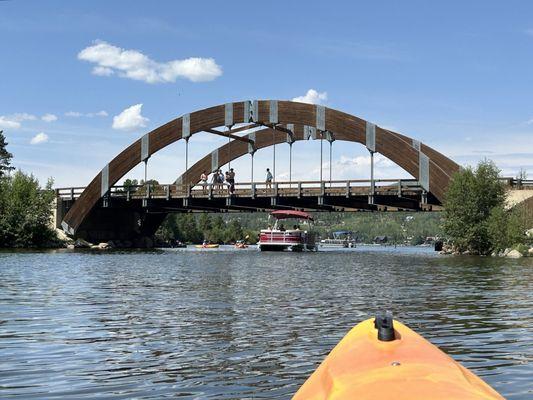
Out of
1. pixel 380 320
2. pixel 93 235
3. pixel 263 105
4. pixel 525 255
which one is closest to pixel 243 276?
pixel 380 320

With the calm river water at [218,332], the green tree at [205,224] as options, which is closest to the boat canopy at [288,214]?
the calm river water at [218,332]

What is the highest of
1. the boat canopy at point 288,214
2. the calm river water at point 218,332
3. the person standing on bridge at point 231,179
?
the person standing on bridge at point 231,179

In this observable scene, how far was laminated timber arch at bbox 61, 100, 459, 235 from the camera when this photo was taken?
198ft

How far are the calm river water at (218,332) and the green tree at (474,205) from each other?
3262 cm

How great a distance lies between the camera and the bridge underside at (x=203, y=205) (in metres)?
61.2

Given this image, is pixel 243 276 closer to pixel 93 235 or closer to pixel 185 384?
pixel 185 384

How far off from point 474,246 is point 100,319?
4699 cm

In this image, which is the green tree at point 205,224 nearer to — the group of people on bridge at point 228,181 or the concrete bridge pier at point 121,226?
the concrete bridge pier at point 121,226

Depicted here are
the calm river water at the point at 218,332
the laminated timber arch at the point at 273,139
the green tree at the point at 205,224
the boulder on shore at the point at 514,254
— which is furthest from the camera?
the green tree at the point at 205,224

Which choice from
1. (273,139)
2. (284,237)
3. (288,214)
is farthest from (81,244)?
(273,139)

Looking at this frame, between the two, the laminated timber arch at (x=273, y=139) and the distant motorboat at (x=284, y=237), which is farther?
the distant motorboat at (x=284, y=237)

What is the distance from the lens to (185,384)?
828 cm

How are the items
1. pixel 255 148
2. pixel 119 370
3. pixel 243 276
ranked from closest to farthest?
pixel 119 370, pixel 243 276, pixel 255 148

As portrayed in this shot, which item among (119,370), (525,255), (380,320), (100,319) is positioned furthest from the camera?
(525,255)
